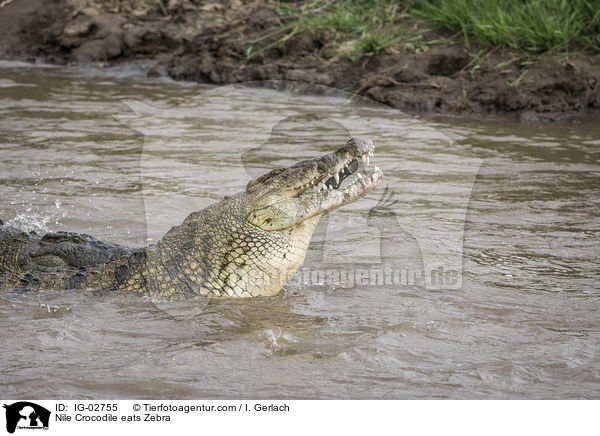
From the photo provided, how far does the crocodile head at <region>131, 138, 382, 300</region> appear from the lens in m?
4.21

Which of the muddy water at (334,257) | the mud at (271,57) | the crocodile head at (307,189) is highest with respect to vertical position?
the mud at (271,57)

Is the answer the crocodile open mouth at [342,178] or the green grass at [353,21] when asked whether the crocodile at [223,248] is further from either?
the green grass at [353,21]

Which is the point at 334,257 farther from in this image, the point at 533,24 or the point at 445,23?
the point at 445,23

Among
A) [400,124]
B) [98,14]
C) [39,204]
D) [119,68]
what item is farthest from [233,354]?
[98,14]

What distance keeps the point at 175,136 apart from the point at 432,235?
3870 mm

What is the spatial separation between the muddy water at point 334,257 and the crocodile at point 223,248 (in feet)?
0.41

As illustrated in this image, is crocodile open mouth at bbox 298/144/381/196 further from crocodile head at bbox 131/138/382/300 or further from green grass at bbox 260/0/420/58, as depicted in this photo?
green grass at bbox 260/0/420/58

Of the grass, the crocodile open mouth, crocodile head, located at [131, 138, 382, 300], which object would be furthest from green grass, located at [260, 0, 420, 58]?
crocodile head, located at [131, 138, 382, 300]

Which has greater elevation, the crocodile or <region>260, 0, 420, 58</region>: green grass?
<region>260, 0, 420, 58</region>: green grass
